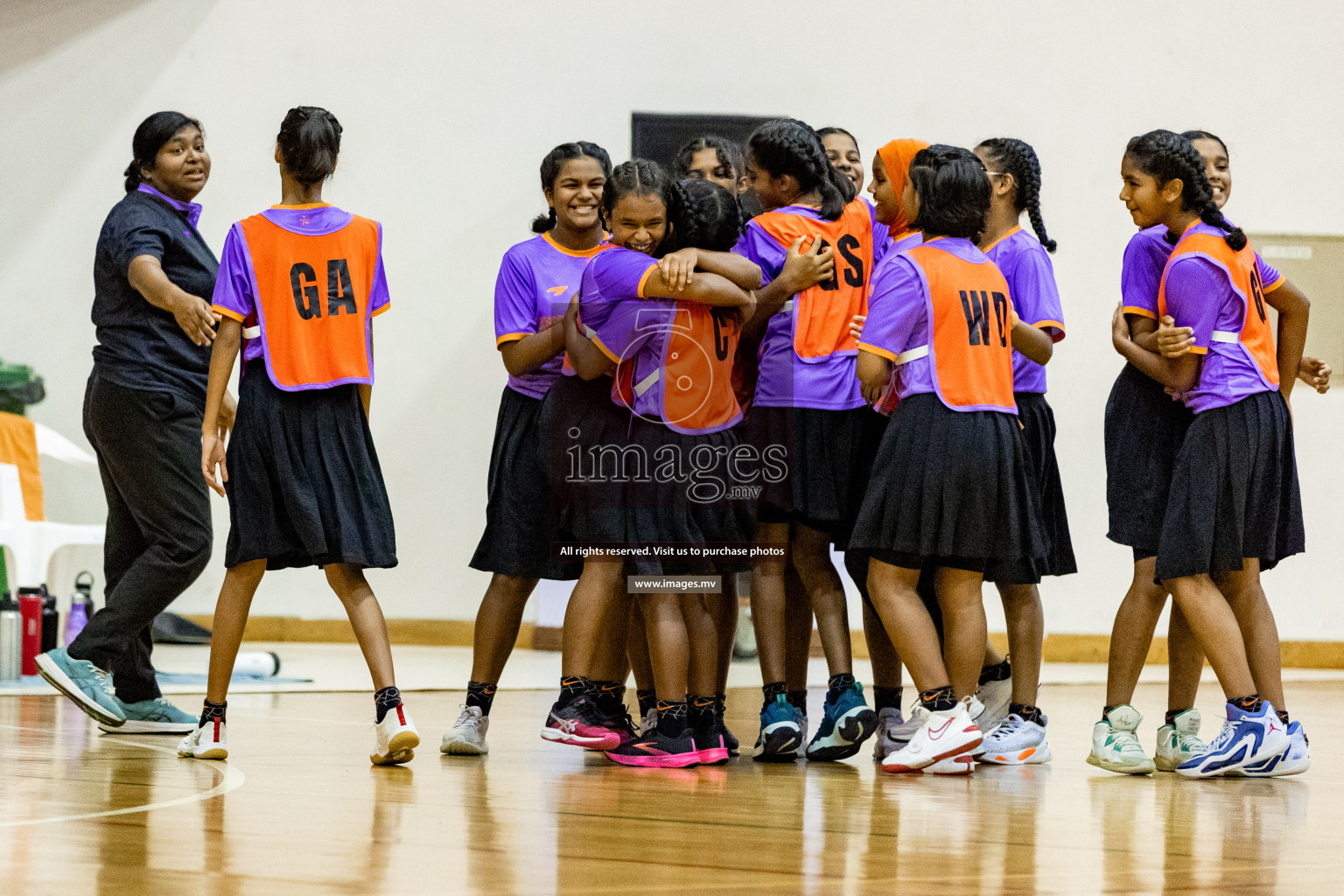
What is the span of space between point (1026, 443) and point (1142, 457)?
0.28 metres

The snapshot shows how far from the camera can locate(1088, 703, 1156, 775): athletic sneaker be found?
3.14 meters

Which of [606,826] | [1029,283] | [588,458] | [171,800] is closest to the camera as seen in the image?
[606,826]

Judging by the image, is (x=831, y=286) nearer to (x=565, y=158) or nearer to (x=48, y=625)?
(x=565, y=158)

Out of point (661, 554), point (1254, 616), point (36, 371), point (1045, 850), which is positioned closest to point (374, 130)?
point (36, 371)

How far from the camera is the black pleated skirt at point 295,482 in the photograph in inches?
119

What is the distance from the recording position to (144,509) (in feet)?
12.0

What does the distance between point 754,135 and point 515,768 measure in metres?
1.49

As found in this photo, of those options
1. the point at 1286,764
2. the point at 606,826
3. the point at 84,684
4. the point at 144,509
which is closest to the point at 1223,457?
the point at 1286,764

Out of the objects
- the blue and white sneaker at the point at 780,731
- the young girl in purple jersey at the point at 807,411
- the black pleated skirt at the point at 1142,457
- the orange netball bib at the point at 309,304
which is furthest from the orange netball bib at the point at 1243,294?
the orange netball bib at the point at 309,304

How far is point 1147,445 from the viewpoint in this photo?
332 centimetres

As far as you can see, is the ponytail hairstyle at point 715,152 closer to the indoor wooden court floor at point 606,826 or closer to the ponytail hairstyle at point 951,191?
the ponytail hairstyle at point 951,191

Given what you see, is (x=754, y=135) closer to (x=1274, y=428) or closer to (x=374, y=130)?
(x=1274, y=428)

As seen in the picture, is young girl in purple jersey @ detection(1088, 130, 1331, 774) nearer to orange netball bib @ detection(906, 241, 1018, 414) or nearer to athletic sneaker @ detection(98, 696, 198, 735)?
orange netball bib @ detection(906, 241, 1018, 414)

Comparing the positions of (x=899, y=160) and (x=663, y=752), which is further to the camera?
(x=899, y=160)
